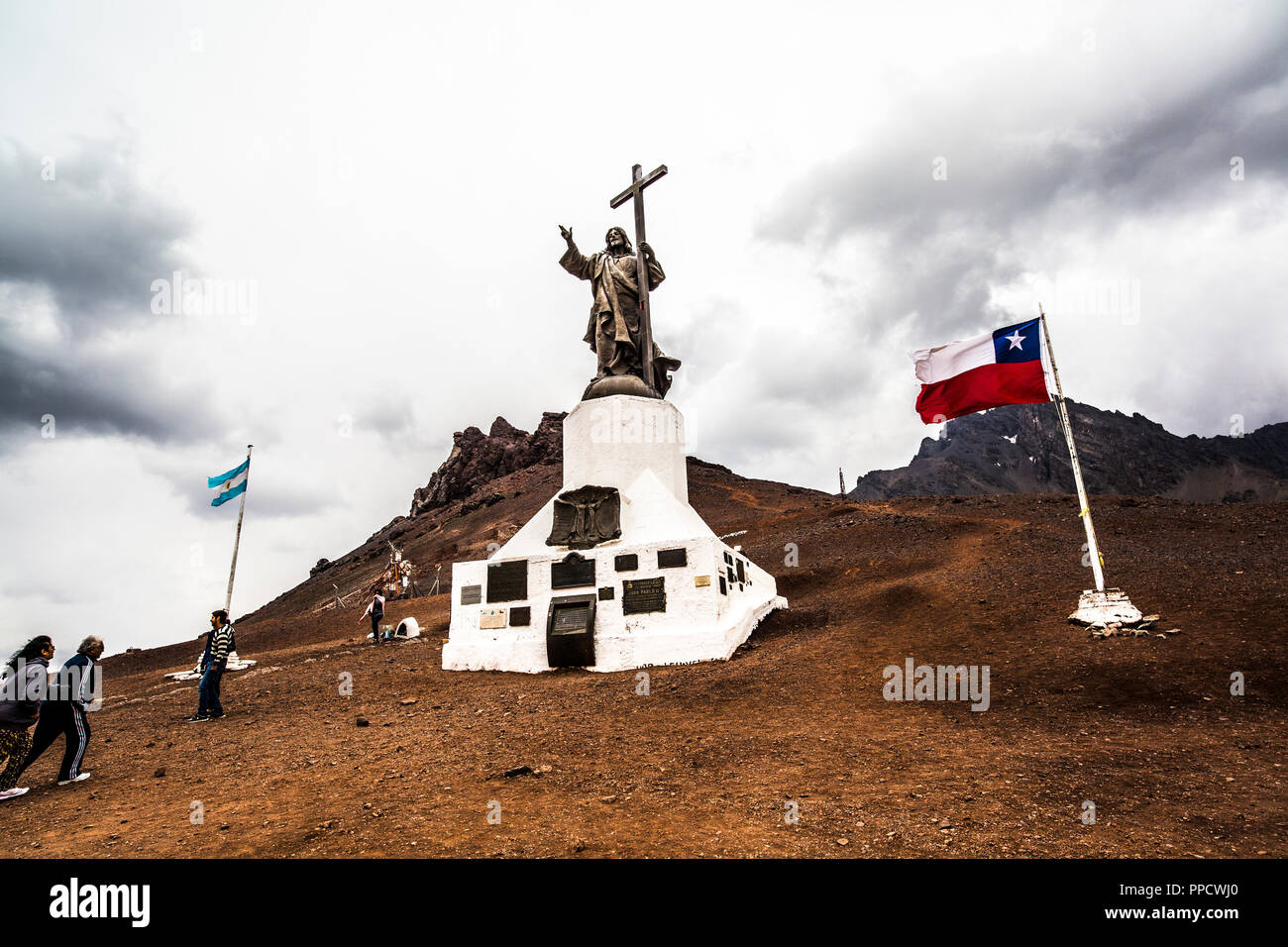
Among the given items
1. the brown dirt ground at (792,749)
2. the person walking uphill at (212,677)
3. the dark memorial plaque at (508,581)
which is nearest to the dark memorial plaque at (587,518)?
the dark memorial plaque at (508,581)

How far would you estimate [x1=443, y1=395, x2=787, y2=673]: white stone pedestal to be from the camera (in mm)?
10812

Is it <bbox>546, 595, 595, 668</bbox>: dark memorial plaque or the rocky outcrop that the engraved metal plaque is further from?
the rocky outcrop

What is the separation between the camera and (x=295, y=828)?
4.91 m

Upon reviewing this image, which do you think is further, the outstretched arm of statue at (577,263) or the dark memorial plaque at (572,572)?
the outstretched arm of statue at (577,263)

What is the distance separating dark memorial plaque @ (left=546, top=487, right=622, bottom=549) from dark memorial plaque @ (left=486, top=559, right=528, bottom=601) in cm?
71

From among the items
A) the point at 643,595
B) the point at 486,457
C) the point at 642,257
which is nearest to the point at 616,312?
the point at 642,257

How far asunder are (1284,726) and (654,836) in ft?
18.5

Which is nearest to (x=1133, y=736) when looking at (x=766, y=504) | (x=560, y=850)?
(x=560, y=850)

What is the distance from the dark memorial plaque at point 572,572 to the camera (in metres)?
11.6

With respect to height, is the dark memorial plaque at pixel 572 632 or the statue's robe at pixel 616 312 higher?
the statue's robe at pixel 616 312

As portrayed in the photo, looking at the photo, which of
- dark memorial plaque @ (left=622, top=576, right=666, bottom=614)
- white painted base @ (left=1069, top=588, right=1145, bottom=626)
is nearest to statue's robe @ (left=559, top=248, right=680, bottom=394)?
dark memorial plaque @ (left=622, top=576, right=666, bottom=614)

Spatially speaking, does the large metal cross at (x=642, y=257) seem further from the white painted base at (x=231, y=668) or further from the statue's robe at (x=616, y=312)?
the white painted base at (x=231, y=668)

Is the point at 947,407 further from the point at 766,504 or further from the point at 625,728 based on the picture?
the point at 766,504

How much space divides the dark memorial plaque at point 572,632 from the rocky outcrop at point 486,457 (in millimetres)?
54203
